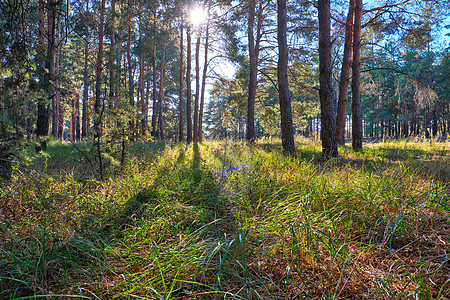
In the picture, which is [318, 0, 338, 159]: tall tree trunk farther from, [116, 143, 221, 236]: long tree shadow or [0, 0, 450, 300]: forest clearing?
[116, 143, 221, 236]: long tree shadow

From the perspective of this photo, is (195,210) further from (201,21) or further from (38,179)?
(201,21)

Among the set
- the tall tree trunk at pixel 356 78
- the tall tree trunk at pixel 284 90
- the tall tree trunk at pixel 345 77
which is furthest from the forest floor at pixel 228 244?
the tall tree trunk at pixel 345 77

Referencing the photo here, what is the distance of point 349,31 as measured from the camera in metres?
7.59

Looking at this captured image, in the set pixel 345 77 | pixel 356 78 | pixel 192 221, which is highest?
pixel 345 77

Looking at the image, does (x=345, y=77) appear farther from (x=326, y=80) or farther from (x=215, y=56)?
(x=215, y=56)

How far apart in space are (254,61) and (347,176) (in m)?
9.97

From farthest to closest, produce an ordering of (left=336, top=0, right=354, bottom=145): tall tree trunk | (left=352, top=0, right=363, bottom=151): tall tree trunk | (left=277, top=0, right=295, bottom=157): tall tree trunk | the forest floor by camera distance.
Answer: (left=336, top=0, right=354, bottom=145): tall tree trunk, (left=352, top=0, right=363, bottom=151): tall tree trunk, (left=277, top=0, right=295, bottom=157): tall tree trunk, the forest floor

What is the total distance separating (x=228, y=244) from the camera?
1665 mm

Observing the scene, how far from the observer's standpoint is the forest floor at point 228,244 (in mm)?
1283

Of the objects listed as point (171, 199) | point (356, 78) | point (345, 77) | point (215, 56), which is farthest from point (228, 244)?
point (215, 56)

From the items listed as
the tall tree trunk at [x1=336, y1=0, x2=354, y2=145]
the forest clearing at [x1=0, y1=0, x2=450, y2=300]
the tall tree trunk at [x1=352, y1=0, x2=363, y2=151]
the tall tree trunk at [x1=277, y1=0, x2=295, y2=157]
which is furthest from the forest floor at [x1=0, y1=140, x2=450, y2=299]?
the tall tree trunk at [x1=336, y1=0, x2=354, y2=145]

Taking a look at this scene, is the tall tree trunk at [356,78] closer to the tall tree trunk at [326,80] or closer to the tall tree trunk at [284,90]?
the tall tree trunk at [326,80]

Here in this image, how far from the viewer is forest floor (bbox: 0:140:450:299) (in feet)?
4.21

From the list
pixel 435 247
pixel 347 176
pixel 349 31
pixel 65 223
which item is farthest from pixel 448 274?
pixel 349 31
